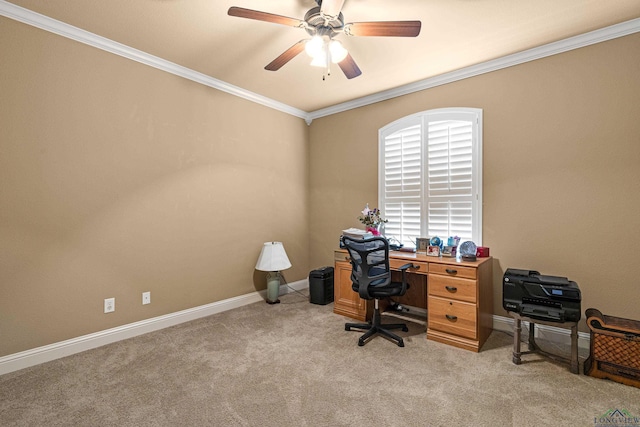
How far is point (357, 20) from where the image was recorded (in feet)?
8.13

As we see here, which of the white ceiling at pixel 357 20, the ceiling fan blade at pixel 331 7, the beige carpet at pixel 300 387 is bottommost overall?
the beige carpet at pixel 300 387

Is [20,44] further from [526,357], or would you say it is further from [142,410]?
[526,357]

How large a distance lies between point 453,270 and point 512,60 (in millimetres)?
2191

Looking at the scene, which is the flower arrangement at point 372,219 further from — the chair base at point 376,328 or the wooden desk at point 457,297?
the chair base at point 376,328

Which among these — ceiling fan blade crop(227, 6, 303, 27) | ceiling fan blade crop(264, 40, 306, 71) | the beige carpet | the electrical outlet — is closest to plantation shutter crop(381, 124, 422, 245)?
the beige carpet

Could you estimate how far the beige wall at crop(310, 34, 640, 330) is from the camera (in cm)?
250

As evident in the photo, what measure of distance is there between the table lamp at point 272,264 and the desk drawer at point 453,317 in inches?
73.1

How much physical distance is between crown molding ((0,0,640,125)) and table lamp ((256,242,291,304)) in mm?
2018

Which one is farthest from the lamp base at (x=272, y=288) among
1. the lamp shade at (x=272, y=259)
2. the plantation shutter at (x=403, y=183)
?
the plantation shutter at (x=403, y=183)

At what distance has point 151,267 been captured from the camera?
10.2ft

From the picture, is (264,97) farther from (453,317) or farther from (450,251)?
(453,317)

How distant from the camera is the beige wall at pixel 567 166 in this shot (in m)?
2.50

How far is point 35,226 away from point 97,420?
1626 mm

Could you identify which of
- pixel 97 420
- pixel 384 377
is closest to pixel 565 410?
pixel 384 377
